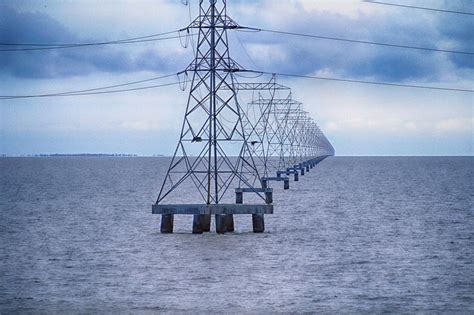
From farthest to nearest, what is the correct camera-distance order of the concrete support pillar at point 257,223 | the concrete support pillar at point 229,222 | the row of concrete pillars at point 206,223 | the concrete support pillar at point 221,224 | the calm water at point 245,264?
the concrete support pillar at point 257,223 → the concrete support pillar at point 229,222 → the row of concrete pillars at point 206,223 → the concrete support pillar at point 221,224 → the calm water at point 245,264

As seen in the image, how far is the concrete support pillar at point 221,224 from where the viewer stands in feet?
129

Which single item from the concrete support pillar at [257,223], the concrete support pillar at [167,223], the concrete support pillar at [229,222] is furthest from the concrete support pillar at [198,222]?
the concrete support pillar at [257,223]

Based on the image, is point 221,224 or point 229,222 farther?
point 229,222

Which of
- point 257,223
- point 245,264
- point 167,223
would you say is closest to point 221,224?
point 257,223

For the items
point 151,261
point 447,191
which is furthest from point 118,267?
point 447,191

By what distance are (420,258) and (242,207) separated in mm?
8090

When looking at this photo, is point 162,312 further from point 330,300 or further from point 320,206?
point 320,206

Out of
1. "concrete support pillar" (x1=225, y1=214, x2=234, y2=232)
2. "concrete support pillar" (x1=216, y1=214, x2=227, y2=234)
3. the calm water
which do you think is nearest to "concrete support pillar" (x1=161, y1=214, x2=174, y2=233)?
the calm water

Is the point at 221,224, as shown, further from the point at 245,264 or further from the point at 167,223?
the point at 245,264

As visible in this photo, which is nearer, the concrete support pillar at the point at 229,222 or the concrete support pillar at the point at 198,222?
the concrete support pillar at the point at 198,222

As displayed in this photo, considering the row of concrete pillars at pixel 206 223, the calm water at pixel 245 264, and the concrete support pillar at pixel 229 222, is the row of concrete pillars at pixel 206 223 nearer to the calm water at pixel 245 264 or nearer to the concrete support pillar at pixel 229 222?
the concrete support pillar at pixel 229 222

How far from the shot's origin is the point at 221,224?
1570 inches

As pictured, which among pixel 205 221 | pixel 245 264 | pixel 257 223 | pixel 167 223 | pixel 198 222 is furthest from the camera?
pixel 257 223

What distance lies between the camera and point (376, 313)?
22.8 m
